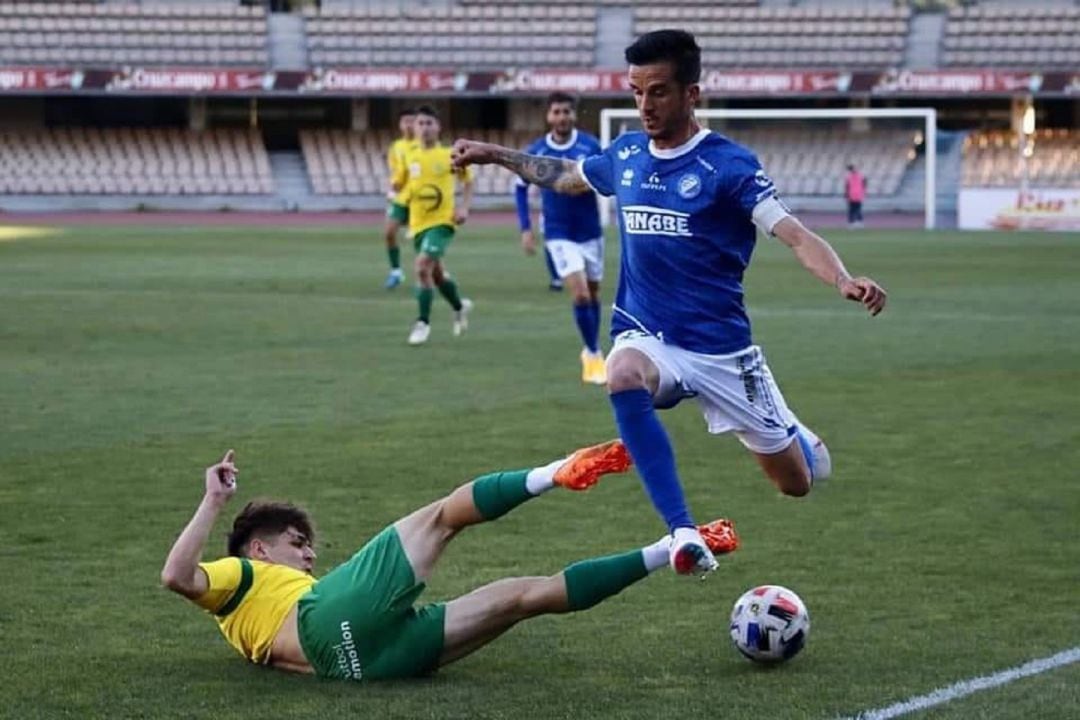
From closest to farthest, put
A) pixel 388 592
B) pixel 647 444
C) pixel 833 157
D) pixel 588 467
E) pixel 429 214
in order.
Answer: pixel 388 592 → pixel 588 467 → pixel 647 444 → pixel 429 214 → pixel 833 157

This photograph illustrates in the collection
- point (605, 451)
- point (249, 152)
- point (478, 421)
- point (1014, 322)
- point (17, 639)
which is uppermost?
point (605, 451)

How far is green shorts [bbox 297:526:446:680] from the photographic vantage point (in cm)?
620

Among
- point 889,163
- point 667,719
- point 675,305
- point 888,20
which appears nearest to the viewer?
point 667,719

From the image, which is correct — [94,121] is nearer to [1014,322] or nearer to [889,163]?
[889,163]

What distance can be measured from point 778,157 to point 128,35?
19250 mm

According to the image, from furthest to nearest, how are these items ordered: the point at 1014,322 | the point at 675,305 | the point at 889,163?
the point at 889,163, the point at 1014,322, the point at 675,305

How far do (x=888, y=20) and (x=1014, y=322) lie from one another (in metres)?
36.7

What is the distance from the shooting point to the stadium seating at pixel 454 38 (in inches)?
2192

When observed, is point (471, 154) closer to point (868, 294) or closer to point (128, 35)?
point (868, 294)

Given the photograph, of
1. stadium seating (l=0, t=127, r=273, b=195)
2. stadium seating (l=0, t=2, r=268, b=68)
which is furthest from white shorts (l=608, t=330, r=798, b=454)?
stadium seating (l=0, t=2, r=268, b=68)

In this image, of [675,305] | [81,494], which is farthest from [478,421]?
[675,305]

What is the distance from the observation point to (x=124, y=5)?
5712 cm

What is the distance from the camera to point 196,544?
6.23 metres

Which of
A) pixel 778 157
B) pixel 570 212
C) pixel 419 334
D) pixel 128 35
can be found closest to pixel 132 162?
pixel 128 35
